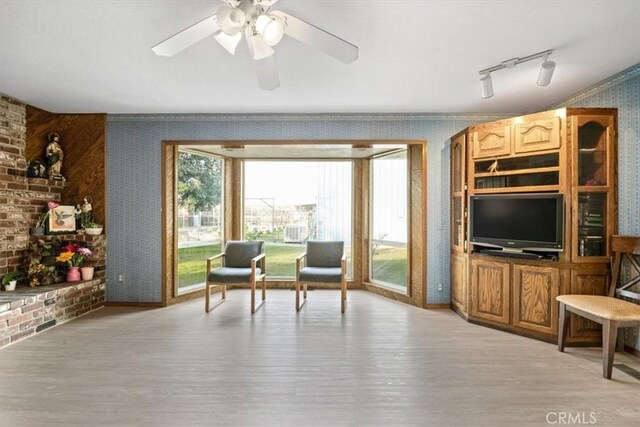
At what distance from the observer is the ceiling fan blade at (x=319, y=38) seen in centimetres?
185

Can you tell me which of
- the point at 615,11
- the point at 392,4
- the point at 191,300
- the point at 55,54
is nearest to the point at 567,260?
the point at 615,11

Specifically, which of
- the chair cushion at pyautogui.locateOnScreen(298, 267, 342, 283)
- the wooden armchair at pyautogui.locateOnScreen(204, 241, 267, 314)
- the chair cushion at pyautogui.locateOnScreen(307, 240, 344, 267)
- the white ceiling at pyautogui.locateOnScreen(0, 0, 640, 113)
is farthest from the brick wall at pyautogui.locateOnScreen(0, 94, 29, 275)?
the chair cushion at pyautogui.locateOnScreen(307, 240, 344, 267)

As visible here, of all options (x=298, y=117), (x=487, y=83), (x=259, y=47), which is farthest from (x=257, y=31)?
(x=298, y=117)

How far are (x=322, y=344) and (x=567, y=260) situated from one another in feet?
8.29

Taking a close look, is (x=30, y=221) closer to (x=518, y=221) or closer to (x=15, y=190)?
(x=15, y=190)

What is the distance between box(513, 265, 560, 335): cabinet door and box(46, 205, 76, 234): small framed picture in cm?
540

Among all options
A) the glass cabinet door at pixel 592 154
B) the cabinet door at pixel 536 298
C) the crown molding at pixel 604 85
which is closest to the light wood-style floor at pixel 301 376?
the cabinet door at pixel 536 298

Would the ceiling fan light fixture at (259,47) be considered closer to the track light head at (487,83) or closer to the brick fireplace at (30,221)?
the track light head at (487,83)

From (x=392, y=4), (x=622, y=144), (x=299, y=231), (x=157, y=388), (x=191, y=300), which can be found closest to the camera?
(x=392, y=4)

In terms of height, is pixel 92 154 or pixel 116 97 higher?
pixel 116 97

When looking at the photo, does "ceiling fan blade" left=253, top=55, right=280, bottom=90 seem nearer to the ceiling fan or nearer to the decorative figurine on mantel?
the ceiling fan

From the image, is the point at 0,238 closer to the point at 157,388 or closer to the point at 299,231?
the point at 157,388

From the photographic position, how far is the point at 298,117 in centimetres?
443

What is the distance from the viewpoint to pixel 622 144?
10.3 ft
